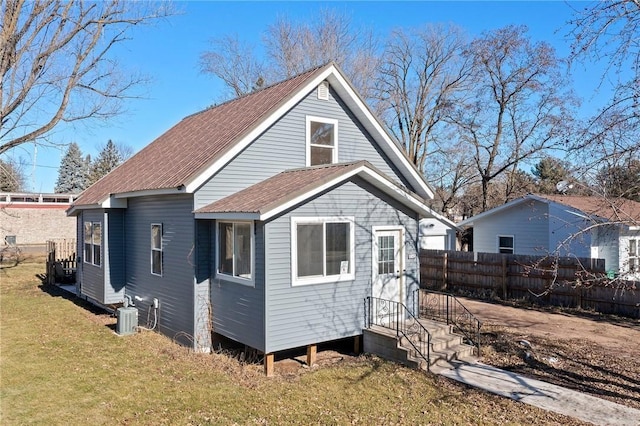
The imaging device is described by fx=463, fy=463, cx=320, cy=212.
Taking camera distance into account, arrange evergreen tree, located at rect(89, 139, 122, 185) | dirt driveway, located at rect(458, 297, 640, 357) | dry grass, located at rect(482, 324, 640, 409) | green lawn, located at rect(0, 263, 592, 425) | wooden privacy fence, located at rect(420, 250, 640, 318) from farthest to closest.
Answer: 1. evergreen tree, located at rect(89, 139, 122, 185)
2. wooden privacy fence, located at rect(420, 250, 640, 318)
3. dirt driveway, located at rect(458, 297, 640, 357)
4. dry grass, located at rect(482, 324, 640, 409)
5. green lawn, located at rect(0, 263, 592, 425)

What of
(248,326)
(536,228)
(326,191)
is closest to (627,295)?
(536,228)

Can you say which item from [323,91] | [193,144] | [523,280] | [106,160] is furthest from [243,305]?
[106,160]

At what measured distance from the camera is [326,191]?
988cm

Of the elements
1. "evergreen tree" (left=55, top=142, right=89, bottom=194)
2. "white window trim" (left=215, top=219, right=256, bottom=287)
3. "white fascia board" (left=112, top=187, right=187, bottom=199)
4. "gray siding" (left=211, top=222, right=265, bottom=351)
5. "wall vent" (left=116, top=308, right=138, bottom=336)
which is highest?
"evergreen tree" (left=55, top=142, right=89, bottom=194)

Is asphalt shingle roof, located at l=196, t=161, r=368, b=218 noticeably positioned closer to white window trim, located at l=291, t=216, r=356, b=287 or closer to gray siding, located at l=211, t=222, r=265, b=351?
gray siding, located at l=211, t=222, r=265, b=351

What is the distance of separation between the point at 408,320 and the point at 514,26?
940 inches

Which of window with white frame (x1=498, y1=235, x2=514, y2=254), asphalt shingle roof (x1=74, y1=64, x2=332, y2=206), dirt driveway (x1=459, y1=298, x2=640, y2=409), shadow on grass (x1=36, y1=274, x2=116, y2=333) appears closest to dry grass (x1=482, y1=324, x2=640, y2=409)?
dirt driveway (x1=459, y1=298, x2=640, y2=409)

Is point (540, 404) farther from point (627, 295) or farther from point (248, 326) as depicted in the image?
point (627, 295)

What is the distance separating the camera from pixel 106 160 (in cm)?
6550

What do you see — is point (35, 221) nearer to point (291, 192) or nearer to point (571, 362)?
point (291, 192)

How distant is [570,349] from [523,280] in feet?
22.3

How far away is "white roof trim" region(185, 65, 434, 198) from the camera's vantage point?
1022cm

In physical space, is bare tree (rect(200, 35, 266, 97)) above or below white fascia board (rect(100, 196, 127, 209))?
above

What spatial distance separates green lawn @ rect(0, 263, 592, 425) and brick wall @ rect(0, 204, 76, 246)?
36927 millimetres
